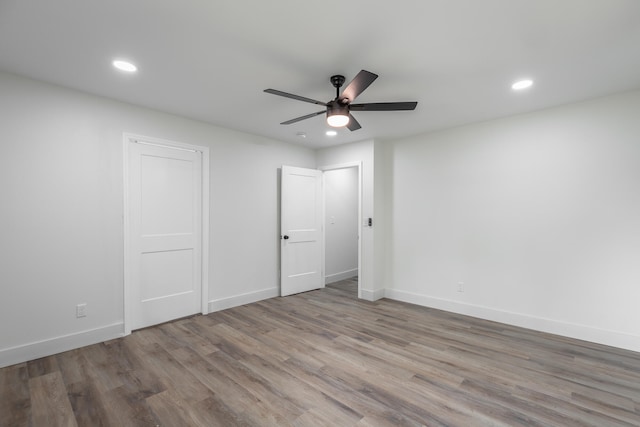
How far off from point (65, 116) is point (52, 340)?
7.28 ft

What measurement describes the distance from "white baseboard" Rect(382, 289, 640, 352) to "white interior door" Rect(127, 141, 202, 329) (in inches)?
128

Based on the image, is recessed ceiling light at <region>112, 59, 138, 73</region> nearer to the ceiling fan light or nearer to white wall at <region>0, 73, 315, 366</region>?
white wall at <region>0, 73, 315, 366</region>

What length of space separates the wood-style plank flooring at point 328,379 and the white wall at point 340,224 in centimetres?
250

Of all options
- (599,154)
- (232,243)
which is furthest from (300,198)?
(599,154)

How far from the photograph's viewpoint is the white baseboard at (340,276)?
5.91 m

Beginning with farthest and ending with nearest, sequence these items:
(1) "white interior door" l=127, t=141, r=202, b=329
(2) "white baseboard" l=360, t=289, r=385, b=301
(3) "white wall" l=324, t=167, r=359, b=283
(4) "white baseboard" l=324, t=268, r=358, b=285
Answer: (3) "white wall" l=324, t=167, r=359, b=283
(4) "white baseboard" l=324, t=268, r=358, b=285
(2) "white baseboard" l=360, t=289, r=385, b=301
(1) "white interior door" l=127, t=141, r=202, b=329

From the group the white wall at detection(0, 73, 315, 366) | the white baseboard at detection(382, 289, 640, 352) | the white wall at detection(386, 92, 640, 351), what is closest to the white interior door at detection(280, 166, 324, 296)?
the white wall at detection(386, 92, 640, 351)

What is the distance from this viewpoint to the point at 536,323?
347 cm

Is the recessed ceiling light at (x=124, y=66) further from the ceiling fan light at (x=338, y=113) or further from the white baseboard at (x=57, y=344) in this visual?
the white baseboard at (x=57, y=344)

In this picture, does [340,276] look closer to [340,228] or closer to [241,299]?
[340,228]

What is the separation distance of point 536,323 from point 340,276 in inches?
137

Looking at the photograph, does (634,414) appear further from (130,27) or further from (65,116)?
(65,116)

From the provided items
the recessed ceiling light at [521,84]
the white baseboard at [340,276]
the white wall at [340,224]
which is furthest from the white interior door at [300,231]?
the recessed ceiling light at [521,84]

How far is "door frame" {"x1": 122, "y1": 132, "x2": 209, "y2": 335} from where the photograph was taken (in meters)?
3.30
